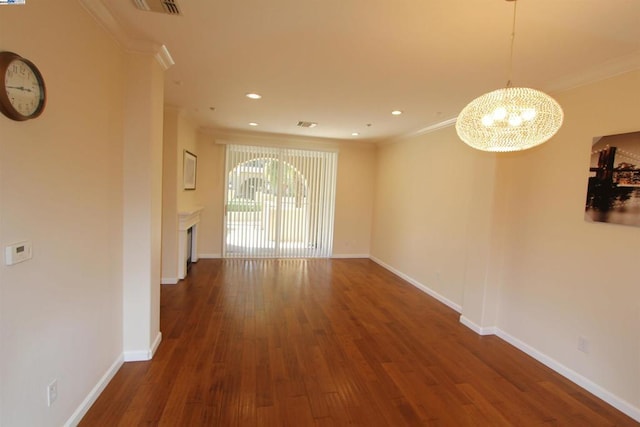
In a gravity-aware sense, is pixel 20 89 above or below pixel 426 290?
above

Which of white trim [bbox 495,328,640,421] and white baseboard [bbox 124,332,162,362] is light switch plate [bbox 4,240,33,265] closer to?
white baseboard [bbox 124,332,162,362]

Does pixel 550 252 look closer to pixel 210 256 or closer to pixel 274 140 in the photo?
pixel 274 140

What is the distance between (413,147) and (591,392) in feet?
12.6

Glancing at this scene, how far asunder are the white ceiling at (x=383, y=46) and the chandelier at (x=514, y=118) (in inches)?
13.3

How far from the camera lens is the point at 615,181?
7.51ft

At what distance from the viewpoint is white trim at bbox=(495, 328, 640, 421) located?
2.18 metres

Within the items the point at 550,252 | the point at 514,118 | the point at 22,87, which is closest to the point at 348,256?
the point at 550,252

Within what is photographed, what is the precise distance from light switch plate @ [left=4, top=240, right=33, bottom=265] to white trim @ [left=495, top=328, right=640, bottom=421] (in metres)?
3.85

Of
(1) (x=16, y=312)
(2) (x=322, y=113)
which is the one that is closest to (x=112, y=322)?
(1) (x=16, y=312)

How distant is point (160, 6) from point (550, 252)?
363 centimetres

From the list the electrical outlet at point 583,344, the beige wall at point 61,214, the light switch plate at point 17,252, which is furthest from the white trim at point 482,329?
the light switch plate at point 17,252

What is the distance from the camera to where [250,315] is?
3.53 m

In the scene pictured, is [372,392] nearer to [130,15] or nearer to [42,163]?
[42,163]

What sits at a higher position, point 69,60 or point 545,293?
point 69,60
